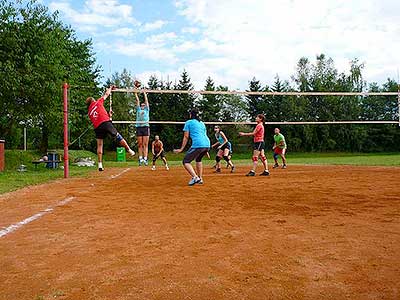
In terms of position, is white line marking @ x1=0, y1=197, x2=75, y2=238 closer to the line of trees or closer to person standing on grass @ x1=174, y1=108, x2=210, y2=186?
person standing on grass @ x1=174, y1=108, x2=210, y2=186

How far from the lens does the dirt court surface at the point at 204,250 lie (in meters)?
2.74

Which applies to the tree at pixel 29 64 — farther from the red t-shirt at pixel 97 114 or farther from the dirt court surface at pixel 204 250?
the dirt court surface at pixel 204 250

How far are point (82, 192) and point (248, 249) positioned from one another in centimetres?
536

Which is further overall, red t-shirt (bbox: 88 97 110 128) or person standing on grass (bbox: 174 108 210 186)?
red t-shirt (bbox: 88 97 110 128)

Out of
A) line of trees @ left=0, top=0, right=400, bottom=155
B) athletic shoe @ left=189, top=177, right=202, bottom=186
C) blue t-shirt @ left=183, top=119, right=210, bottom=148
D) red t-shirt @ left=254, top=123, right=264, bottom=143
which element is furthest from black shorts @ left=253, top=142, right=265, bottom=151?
line of trees @ left=0, top=0, right=400, bottom=155

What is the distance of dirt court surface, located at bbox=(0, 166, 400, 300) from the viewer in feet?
9.00

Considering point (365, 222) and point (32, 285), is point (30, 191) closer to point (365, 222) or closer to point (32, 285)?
point (32, 285)

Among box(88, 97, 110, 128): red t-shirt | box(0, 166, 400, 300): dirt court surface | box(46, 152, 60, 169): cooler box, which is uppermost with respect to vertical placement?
box(88, 97, 110, 128): red t-shirt

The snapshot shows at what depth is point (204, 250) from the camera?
3.67 metres

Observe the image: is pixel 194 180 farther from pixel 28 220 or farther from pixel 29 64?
pixel 29 64

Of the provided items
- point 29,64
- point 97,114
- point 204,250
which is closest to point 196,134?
point 97,114

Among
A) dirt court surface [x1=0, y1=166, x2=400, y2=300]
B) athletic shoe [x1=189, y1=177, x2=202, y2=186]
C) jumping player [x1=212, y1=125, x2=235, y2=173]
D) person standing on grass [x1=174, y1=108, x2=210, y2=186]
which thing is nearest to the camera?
dirt court surface [x1=0, y1=166, x2=400, y2=300]

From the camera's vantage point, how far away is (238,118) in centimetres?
5950

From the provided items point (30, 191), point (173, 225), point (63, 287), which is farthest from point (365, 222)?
point (30, 191)
